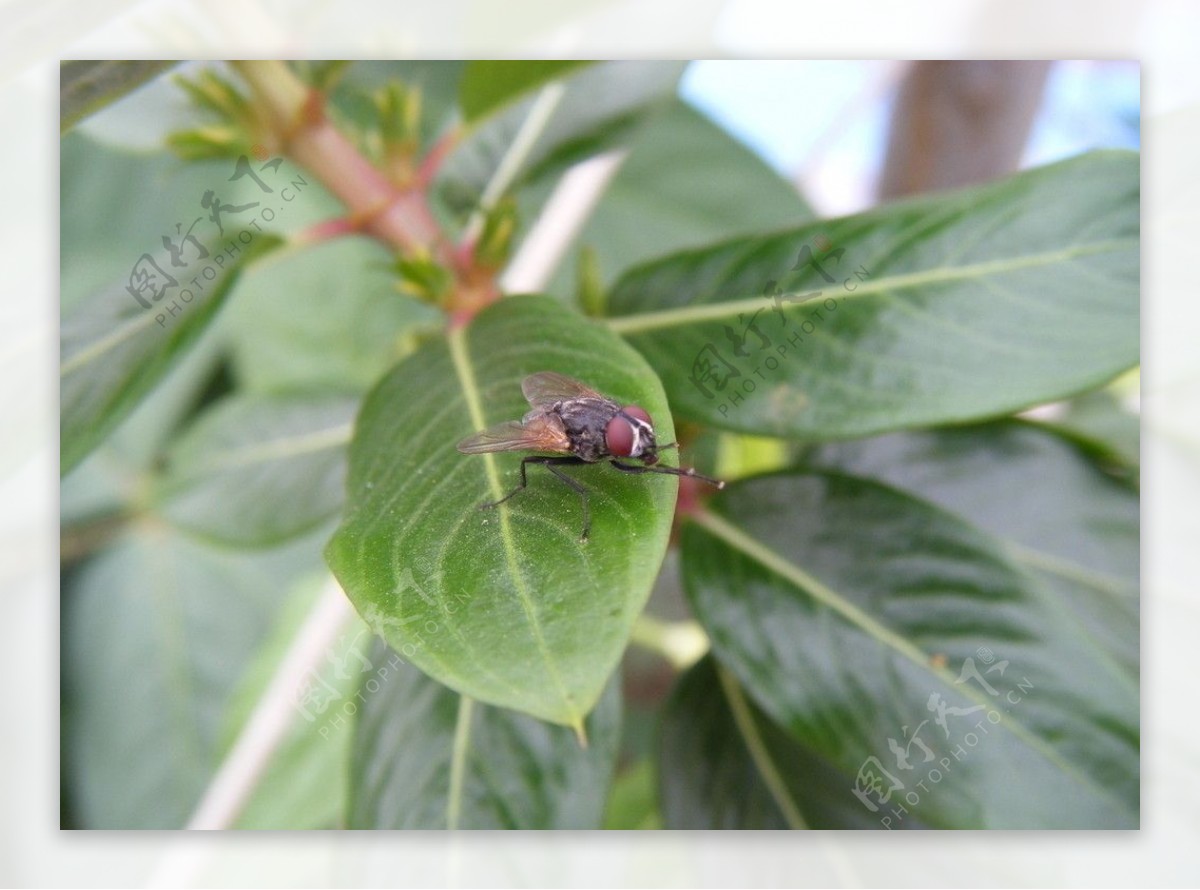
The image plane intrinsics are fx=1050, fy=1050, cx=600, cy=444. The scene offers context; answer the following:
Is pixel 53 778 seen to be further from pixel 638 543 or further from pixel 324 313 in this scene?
pixel 638 543

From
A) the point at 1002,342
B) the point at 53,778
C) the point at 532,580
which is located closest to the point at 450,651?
the point at 532,580

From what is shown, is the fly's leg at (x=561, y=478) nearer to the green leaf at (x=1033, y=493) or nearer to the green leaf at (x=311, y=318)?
the green leaf at (x=1033, y=493)

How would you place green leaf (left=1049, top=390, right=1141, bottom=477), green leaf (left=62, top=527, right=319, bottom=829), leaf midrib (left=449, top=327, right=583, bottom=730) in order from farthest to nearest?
green leaf (left=62, top=527, right=319, bottom=829), green leaf (left=1049, top=390, right=1141, bottom=477), leaf midrib (left=449, top=327, right=583, bottom=730)

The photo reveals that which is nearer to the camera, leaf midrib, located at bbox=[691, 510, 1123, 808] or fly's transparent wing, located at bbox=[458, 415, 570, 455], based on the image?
fly's transparent wing, located at bbox=[458, 415, 570, 455]
